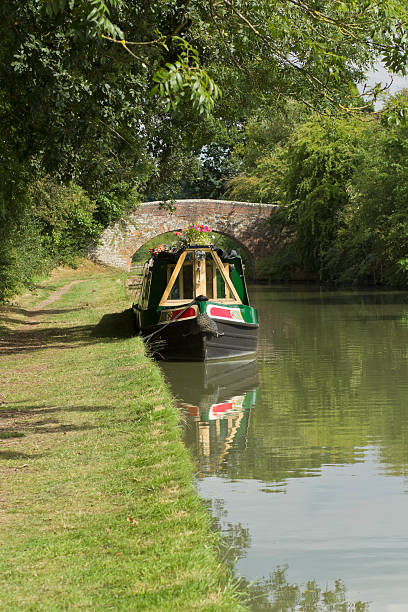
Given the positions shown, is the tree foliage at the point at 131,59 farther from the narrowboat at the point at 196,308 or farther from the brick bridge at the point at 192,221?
the brick bridge at the point at 192,221

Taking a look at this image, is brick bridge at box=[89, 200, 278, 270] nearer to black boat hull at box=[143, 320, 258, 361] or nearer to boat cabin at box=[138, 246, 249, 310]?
boat cabin at box=[138, 246, 249, 310]

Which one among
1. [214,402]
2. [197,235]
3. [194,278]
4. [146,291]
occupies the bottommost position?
[214,402]

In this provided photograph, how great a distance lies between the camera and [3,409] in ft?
27.3

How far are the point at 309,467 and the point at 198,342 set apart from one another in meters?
6.92

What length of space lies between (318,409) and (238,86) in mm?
5682

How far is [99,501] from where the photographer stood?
509 cm

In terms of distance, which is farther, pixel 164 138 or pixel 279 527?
pixel 164 138

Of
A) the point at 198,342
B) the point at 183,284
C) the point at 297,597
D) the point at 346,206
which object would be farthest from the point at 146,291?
the point at 346,206

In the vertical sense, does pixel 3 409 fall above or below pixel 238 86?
below

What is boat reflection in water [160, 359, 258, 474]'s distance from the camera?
7.62 metres

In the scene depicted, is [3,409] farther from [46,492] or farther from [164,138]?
[164,138]

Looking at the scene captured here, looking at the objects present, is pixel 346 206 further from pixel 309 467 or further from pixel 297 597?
pixel 297 597

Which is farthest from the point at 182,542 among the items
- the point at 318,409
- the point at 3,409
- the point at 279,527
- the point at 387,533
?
the point at 318,409

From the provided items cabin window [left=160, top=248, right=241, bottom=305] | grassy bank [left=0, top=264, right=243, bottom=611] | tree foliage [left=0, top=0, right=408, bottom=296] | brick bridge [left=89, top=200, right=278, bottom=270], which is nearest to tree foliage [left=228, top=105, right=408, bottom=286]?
brick bridge [left=89, top=200, right=278, bottom=270]
